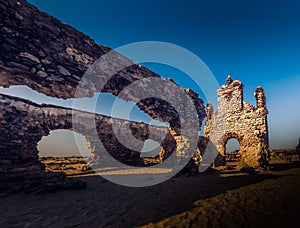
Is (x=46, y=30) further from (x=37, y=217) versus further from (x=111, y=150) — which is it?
(x=111, y=150)

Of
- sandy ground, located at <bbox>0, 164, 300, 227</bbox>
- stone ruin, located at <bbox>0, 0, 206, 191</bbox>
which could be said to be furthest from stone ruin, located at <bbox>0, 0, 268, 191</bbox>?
sandy ground, located at <bbox>0, 164, 300, 227</bbox>

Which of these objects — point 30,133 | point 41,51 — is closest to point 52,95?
point 41,51

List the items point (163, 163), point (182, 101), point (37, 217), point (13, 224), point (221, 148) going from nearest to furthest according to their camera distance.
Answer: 1. point (13, 224)
2. point (37, 217)
3. point (182, 101)
4. point (221, 148)
5. point (163, 163)

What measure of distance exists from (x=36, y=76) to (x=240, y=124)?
12.9 m

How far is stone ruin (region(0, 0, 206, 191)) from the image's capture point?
5.07 metres

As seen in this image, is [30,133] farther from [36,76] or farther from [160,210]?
[160,210]

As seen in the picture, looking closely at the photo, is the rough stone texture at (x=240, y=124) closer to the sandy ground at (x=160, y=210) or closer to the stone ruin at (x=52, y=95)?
the stone ruin at (x=52, y=95)

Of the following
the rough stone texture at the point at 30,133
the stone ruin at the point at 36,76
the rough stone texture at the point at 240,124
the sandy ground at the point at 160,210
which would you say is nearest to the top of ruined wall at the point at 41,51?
the stone ruin at the point at 36,76

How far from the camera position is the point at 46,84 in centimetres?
602

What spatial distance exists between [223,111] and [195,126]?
3.61m

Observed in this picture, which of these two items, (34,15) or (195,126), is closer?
(34,15)

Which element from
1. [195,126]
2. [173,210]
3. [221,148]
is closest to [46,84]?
[173,210]

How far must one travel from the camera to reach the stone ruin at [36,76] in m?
5.07

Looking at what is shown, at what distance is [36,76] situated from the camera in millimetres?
5598
